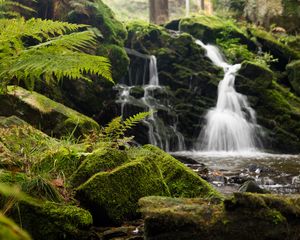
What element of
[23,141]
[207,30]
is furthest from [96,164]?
[207,30]

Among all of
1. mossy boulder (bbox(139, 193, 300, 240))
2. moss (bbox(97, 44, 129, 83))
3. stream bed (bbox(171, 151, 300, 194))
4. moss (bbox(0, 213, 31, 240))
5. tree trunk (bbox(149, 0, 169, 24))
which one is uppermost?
tree trunk (bbox(149, 0, 169, 24))

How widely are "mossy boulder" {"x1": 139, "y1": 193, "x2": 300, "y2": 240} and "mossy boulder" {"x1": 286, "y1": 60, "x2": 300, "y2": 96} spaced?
12.9 m

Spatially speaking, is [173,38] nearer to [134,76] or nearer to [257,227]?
[134,76]

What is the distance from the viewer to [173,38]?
50.3ft

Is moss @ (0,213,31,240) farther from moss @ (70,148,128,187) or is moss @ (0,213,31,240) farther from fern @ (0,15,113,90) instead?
moss @ (70,148,128,187)

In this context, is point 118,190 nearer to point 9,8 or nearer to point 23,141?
point 23,141

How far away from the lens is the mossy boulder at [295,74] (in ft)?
47.7

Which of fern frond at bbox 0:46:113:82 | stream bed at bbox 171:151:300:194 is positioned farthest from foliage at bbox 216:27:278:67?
fern frond at bbox 0:46:113:82

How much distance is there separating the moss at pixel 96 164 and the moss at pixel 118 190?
0.61ft

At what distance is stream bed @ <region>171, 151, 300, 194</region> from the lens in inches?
257

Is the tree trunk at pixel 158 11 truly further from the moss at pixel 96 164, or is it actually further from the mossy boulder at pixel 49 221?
the mossy boulder at pixel 49 221

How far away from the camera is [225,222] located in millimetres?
2623

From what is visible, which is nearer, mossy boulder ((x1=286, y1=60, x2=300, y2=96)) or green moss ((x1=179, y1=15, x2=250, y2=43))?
mossy boulder ((x1=286, y1=60, x2=300, y2=96))

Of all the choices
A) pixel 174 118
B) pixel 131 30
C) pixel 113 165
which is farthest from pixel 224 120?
pixel 113 165
